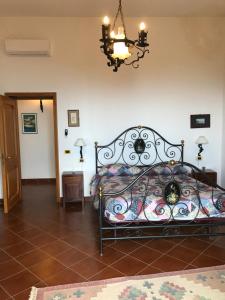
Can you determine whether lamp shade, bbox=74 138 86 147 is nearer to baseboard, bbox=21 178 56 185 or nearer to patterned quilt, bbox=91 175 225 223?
patterned quilt, bbox=91 175 225 223

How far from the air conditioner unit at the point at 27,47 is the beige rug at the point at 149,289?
12.2ft

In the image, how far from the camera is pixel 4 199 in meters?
4.27

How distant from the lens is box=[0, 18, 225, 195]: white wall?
455cm

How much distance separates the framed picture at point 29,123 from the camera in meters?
6.40

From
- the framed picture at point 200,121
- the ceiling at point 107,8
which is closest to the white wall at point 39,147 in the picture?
the ceiling at point 107,8

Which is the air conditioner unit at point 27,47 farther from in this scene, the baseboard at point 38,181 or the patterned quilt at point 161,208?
the baseboard at point 38,181

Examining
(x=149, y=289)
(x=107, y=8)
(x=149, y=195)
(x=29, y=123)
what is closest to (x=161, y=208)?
(x=149, y=195)

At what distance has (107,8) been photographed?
4.23m

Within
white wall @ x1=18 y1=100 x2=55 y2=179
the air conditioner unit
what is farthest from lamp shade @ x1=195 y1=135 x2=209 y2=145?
white wall @ x1=18 y1=100 x2=55 y2=179

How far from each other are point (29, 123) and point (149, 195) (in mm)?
4395

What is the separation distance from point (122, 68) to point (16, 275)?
3722 mm

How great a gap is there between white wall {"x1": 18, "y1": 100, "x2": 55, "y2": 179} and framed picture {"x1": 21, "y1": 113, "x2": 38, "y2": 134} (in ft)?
0.25

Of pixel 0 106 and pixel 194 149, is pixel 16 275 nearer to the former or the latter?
pixel 0 106

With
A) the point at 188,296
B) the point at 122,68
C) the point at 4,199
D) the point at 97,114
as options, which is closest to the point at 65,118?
the point at 97,114
